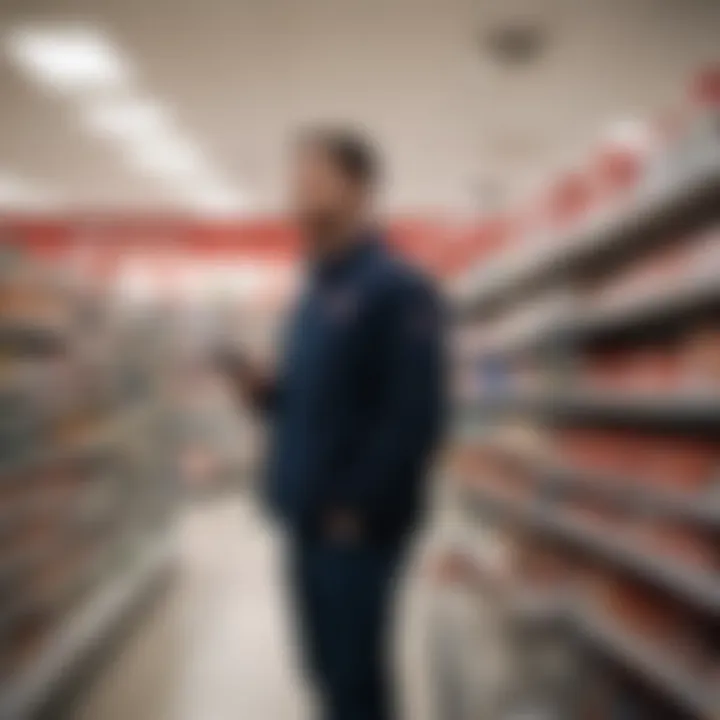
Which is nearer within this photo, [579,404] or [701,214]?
[701,214]

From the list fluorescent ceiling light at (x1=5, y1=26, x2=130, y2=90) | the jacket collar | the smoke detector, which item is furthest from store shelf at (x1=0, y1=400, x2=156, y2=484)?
the smoke detector

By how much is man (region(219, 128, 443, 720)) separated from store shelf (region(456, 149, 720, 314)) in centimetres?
56

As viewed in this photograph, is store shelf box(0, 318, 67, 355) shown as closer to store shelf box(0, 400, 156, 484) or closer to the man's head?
store shelf box(0, 400, 156, 484)

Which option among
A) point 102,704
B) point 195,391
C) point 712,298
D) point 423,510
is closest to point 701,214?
point 712,298

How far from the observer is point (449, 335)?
48.0 inches

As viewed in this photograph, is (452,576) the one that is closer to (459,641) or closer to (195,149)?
(459,641)

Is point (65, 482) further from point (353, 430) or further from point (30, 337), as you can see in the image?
point (353, 430)

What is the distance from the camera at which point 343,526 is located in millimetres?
1154

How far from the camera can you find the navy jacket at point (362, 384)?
110 cm

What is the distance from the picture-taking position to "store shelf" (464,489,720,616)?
1472mm

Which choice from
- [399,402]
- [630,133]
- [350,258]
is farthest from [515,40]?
[630,133]

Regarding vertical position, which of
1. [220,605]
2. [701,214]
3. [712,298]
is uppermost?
[701,214]

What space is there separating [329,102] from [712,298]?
837 millimetres

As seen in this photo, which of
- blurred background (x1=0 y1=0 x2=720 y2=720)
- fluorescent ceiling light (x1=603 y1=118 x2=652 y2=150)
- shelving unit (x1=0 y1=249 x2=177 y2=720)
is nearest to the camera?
blurred background (x1=0 y1=0 x2=720 y2=720)
